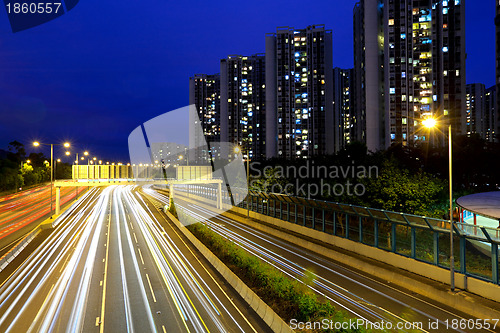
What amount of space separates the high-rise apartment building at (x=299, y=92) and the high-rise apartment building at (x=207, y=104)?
6498cm

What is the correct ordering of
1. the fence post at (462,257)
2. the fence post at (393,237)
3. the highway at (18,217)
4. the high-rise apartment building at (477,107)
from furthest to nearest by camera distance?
1. the high-rise apartment building at (477,107)
2. the highway at (18,217)
3. the fence post at (393,237)
4. the fence post at (462,257)

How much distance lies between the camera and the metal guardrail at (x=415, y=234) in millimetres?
13891

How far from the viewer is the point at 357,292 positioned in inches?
613

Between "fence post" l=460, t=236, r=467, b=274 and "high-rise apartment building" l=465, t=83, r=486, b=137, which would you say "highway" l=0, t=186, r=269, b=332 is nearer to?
"fence post" l=460, t=236, r=467, b=274

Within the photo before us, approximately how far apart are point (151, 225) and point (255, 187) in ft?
43.2

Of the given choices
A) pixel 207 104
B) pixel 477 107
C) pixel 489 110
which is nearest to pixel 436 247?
pixel 207 104

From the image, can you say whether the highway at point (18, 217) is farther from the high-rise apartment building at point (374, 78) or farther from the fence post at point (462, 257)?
the high-rise apartment building at point (374, 78)

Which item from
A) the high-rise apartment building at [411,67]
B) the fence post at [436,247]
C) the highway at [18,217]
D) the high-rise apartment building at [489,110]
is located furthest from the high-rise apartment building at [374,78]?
the high-rise apartment building at [489,110]

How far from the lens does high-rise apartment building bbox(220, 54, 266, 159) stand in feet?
502

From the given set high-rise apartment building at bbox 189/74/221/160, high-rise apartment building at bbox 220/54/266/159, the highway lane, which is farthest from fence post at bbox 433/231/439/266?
high-rise apartment building at bbox 189/74/221/160

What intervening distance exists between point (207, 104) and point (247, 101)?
144 feet

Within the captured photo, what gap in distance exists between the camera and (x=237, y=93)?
155250 millimetres

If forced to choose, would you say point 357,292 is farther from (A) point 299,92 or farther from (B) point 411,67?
(A) point 299,92

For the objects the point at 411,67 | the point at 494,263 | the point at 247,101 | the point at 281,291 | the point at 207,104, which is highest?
the point at 207,104
